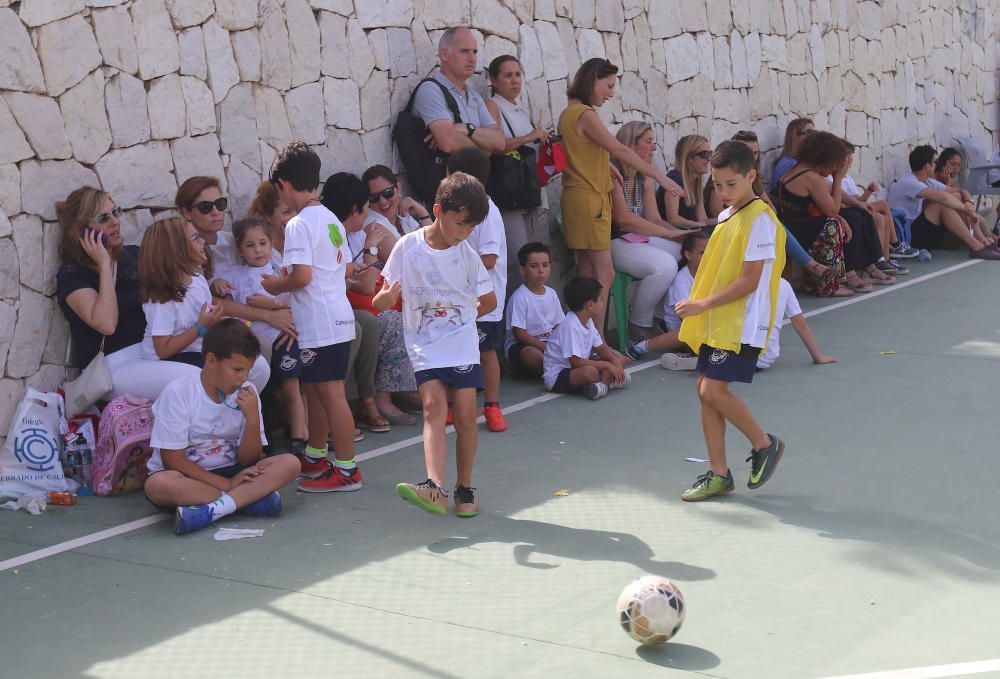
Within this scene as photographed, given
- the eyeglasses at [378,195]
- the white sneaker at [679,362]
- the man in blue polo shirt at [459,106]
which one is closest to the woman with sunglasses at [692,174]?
the white sneaker at [679,362]

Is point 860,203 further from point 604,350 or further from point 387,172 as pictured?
point 387,172

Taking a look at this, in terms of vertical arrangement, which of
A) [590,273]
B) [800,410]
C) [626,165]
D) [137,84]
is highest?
[137,84]

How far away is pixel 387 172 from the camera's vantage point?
23.1ft

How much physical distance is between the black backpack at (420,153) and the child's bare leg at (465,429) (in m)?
2.73

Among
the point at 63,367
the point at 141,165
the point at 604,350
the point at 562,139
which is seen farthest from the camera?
the point at 562,139

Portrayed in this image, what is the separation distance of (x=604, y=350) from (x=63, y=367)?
324cm

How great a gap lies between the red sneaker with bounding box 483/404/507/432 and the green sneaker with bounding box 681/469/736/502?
58.3 inches

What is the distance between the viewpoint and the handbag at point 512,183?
7.75 meters

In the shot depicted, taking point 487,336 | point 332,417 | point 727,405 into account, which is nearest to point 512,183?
point 487,336

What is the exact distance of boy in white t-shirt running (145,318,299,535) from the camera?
4.89 metres

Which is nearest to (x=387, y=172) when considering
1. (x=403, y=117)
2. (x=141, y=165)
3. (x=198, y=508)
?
(x=403, y=117)

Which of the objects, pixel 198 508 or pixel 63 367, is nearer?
pixel 198 508

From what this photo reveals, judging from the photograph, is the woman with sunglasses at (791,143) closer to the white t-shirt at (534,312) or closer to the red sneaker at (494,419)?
the white t-shirt at (534,312)

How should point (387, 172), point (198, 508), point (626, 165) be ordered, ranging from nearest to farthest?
point (198, 508)
point (387, 172)
point (626, 165)
